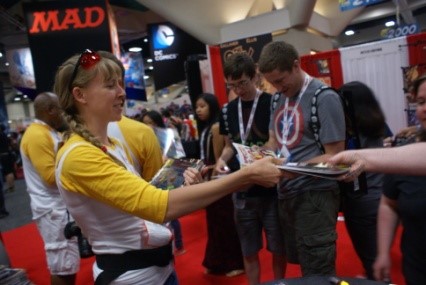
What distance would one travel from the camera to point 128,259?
1.36m

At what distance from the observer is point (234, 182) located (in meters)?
1.31

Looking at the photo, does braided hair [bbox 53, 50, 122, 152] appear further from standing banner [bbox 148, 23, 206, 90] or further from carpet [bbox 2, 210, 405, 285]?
standing banner [bbox 148, 23, 206, 90]

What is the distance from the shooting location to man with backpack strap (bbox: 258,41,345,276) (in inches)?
78.2

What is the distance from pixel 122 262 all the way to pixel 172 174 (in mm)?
363

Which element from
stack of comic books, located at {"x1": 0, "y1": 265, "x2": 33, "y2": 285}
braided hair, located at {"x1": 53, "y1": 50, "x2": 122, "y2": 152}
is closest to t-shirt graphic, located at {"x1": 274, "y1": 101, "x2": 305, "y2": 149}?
braided hair, located at {"x1": 53, "y1": 50, "x2": 122, "y2": 152}

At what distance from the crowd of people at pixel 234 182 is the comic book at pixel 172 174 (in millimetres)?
35

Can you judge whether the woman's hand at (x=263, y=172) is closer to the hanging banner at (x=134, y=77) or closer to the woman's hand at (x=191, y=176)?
the woman's hand at (x=191, y=176)

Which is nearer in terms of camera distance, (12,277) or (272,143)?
(12,277)

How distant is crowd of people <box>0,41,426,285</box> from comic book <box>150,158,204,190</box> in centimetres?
3

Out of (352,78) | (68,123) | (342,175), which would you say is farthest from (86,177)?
(352,78)

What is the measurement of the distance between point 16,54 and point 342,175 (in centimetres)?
1281

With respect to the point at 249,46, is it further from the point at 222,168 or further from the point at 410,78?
the point at 222,168

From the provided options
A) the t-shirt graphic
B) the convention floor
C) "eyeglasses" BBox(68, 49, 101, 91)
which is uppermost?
"eyeglasses" BBox(68, 49, 101, 91)

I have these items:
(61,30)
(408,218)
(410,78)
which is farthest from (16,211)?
(408,218)
